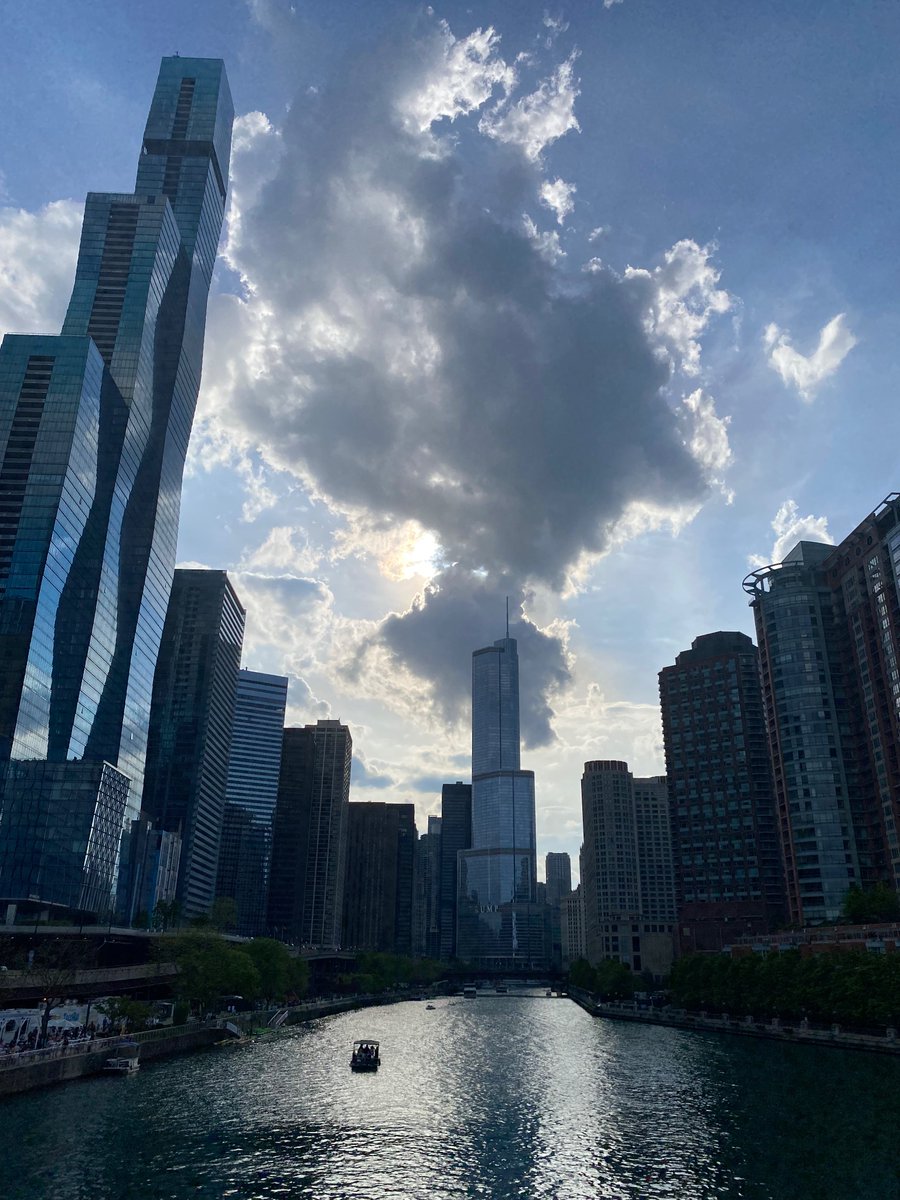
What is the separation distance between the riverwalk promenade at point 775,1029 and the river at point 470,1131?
3.02 meters

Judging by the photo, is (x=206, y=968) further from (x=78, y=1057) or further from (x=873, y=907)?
(x=873, y=907)

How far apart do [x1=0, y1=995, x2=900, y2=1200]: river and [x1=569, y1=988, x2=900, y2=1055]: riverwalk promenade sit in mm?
3021

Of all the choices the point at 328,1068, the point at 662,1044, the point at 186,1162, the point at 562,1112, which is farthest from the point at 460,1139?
the point at 662,1044

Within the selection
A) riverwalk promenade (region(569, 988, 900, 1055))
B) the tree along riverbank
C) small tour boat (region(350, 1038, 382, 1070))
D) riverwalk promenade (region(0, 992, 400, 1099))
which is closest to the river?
small tour boat (region(350, 1038, 382, 1070))

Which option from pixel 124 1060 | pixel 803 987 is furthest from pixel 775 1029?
pixel 124 1060

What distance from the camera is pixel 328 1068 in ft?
370

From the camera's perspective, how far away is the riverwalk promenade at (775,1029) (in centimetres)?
11088

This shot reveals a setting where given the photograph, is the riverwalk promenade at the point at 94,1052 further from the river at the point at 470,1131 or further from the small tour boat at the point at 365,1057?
the small tour boat at the point at 365,1057

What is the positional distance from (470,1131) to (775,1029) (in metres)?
77.9

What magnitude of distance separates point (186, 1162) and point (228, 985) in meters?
89.5

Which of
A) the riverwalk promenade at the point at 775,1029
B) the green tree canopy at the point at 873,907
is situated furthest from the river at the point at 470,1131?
the green tree canopy at the point at 873,907

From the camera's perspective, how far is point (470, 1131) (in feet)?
243

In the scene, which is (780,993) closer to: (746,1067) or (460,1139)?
(746,1067)

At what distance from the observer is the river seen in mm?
56562
